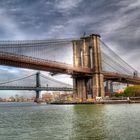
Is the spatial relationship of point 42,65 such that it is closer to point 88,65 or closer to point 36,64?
point 36,64

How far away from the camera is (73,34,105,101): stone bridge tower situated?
7575cm

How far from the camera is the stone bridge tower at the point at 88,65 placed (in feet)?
249

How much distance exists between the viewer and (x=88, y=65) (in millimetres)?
78000

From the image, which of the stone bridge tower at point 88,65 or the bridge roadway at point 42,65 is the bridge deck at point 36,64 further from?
the stone bridge tower at point 88,65

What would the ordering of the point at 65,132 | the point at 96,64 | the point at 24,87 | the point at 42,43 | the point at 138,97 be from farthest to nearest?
the point at 24,87 < the point at 138,97 < the point at 96,64 < the point at 42,43 < the point at 65,132

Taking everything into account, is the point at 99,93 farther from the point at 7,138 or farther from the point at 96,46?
the point at 7,138

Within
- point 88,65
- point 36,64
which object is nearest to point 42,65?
point 36,64

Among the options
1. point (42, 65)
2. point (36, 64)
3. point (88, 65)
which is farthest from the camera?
point (88, 65)

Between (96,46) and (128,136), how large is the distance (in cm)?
6292

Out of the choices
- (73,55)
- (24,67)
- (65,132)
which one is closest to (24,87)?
(73,55)

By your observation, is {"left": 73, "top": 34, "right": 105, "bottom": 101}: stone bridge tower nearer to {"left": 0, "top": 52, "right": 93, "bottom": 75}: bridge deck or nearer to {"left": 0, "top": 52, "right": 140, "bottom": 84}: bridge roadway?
{"left": 0, "top": 52, "right": 140, "bottom": 84}: bridge roadway

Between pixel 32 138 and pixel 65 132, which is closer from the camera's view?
pixel 32 138

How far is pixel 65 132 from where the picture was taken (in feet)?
58.0

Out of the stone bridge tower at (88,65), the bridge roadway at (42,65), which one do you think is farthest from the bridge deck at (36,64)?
the stone bridge tower at (88,65)
